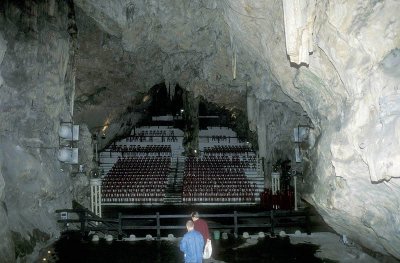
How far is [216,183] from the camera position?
2089 centimetres

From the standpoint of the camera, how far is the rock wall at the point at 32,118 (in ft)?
37.0

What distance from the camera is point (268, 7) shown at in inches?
377

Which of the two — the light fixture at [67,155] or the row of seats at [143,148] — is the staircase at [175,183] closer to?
the row of seats at [143,148]

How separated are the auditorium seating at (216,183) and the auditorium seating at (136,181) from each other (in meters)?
1.41

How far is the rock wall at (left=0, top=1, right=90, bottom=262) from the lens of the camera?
11.3 metres

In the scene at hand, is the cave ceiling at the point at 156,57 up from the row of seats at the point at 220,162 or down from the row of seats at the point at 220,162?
up

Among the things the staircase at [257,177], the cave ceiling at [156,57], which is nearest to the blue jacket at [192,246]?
the cave ceiling at [156,57]

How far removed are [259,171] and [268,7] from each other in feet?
48.9

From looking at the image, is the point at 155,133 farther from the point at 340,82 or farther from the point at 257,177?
the point at 340,82

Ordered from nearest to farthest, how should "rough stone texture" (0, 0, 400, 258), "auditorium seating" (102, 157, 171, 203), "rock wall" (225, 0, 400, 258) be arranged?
"rock wall" (225, 0, 400, 258) → "rough stone texture" (0, 0, 400, 258) → "auditorium seating" (102, 157, 171, 203)

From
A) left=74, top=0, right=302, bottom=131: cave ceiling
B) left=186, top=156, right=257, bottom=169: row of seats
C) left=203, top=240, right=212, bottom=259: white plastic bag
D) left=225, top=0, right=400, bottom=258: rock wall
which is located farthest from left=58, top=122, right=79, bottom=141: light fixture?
left=186, top=156, right=257, bottom=169: row of seats

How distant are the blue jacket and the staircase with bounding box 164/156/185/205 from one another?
12.8m

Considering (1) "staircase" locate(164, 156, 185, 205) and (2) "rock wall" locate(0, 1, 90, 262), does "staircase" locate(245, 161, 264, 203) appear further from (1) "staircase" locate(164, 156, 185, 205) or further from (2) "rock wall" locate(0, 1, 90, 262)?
(2) "rock wall" locate(0, 1, 90, 262)

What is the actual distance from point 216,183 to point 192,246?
13884mm
